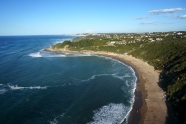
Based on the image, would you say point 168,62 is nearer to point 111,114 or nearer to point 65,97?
point 111,114

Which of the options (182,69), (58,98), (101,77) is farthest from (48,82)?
(182,69)

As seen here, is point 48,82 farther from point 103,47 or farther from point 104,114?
point 103,47

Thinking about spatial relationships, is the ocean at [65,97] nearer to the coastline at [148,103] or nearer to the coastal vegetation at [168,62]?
the coastline at [148,103]

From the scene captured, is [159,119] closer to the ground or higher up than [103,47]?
closer to the ground

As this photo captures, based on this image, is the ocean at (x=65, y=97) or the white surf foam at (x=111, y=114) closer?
the white surf foam at (x=111, y=114)

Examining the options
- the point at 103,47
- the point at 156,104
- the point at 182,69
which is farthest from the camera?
the point at 103,47

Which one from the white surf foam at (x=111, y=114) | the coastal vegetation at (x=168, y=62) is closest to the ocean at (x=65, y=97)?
the white surf foam at (x=111, y=114)
